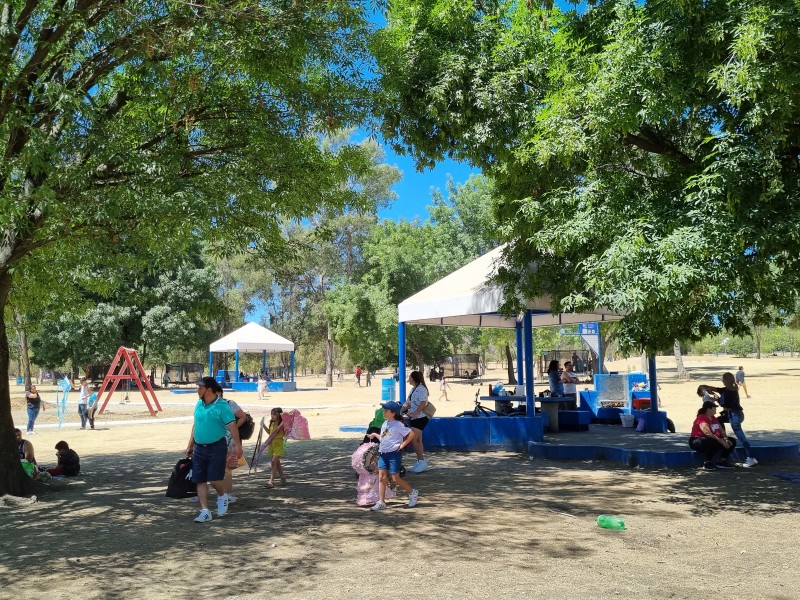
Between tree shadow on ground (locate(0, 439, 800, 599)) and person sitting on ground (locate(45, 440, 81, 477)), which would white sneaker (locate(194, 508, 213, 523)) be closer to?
tree shadow on ground (locate(0, 439, 800, 599))

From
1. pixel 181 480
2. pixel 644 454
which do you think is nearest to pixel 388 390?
pixel 644 454

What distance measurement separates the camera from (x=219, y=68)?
904cm

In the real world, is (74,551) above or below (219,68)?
below

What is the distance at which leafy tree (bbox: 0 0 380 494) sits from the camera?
7680 mm

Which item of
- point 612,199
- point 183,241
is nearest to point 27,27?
point 183,241

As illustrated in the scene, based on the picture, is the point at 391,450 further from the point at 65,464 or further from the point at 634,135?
the point at 65,464

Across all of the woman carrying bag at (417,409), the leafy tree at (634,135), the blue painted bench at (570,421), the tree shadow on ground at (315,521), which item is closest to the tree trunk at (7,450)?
the tree shadow on ground at (315,521)

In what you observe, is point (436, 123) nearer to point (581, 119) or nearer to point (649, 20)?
point (581, 119)

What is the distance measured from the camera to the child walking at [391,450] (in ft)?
26.1

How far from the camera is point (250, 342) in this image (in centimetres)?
4084

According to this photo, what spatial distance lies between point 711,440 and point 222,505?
726cm

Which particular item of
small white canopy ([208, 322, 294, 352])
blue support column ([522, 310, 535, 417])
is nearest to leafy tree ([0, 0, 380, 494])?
blue support column ([522, 310, 535, 417])

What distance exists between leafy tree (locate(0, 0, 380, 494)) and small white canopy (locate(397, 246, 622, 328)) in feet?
11.1

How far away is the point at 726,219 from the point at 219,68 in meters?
6.20
